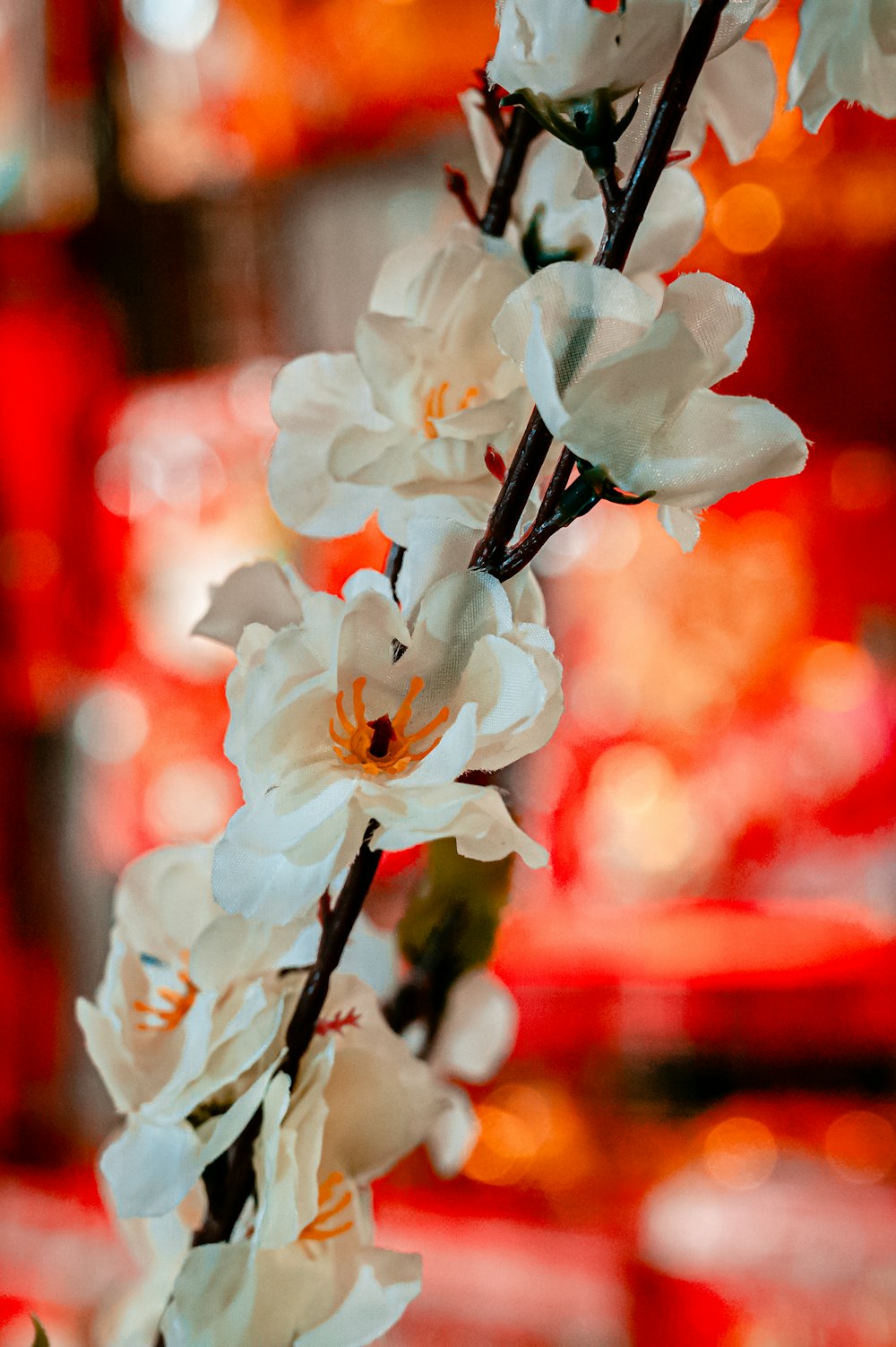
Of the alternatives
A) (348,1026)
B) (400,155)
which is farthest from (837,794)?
(348,1026)

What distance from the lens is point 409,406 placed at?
0.89ft

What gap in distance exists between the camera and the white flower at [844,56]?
0.24m

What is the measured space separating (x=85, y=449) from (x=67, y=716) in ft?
1.13

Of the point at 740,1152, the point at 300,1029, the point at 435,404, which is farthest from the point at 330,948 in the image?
the point at 740,1152

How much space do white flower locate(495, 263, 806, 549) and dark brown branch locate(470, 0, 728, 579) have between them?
12 millimetres

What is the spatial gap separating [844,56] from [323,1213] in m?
0.28

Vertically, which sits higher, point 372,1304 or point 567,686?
point 372,1304

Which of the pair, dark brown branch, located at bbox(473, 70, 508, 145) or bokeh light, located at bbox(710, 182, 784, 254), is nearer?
dark brown branch, located at bbox(473, 70, 508, 145)

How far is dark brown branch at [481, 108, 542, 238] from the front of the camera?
11.0 inches

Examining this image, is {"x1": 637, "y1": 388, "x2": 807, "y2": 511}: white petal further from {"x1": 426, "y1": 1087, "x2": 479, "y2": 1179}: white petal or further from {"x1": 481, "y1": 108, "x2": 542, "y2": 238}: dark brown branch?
{"x1": 426, "y1": 1087, "x2": 479, "y2": 1179}: white petal

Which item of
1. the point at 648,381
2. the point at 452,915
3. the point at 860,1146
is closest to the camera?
the point at 648,381

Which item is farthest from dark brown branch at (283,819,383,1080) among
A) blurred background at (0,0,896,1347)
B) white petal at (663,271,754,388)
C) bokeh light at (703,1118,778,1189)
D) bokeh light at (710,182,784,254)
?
bokeh light at (710,182,784,254)

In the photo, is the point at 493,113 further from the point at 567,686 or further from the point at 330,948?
the point at 567,686

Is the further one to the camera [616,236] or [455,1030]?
[455,1030]
